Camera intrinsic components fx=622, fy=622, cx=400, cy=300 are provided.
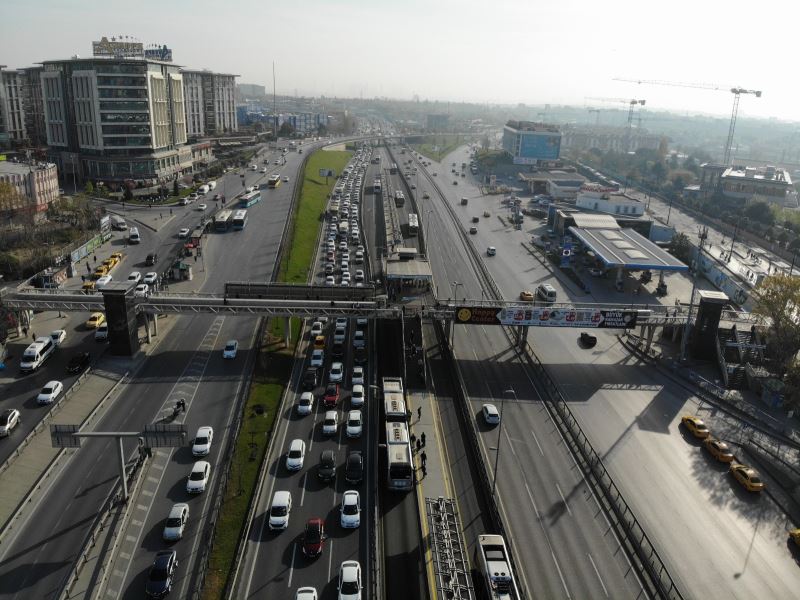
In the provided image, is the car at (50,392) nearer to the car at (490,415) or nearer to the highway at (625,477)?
the highway at (625,477)

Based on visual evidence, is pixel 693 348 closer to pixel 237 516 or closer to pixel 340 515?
pixel 340 515

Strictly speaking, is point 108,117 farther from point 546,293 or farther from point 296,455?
point 296,455

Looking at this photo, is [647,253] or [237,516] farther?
[647,253]

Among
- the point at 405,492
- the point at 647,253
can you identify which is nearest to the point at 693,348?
the point at 647,253

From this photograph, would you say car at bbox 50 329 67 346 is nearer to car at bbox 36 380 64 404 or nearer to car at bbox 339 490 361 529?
car at bbox 36 380 64 404

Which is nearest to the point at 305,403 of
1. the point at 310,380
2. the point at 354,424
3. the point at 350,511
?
the point at 310,380

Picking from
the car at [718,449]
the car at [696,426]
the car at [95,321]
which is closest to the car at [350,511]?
the car at [718,449]

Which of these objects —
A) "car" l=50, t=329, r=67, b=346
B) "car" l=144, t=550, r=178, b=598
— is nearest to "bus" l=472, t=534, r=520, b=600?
"car" l=144, t=550, r=178, b=598
